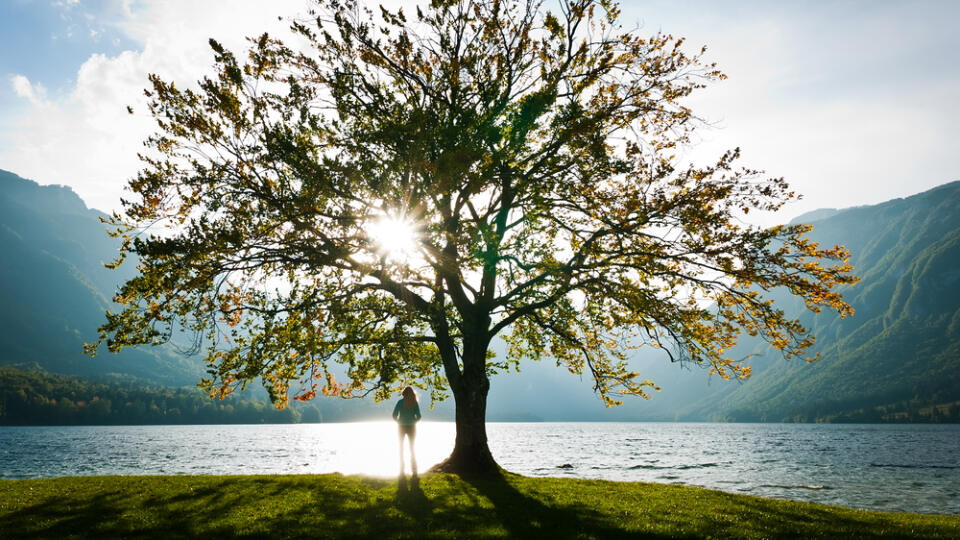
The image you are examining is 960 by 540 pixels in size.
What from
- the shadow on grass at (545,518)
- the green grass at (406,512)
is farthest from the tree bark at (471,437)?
the shadow on grass at (545,518)

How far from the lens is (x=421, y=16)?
61.2 feet

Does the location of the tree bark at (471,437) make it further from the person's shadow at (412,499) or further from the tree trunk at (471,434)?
the person's shadow at (412,499)

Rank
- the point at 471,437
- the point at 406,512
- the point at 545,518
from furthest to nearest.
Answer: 1. the point at 471,437
2. the point at 406,512
3. the point at 545,518

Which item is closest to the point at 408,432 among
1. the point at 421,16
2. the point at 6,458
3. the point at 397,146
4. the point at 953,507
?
the point at 397,146

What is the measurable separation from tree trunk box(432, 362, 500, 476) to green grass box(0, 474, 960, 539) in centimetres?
224

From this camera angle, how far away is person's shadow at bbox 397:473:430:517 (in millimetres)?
13484

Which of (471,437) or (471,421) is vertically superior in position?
(471,421)

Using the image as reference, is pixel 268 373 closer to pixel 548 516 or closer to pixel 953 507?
pixel 548 516

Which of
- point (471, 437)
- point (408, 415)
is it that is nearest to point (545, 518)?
point (408, 415)

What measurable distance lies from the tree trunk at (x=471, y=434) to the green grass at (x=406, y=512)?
2235mm

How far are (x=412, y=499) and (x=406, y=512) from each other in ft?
4.58

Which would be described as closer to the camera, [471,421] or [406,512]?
[406,512]

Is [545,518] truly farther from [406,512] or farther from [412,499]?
[412,499]

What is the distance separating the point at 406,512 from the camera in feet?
43.3
